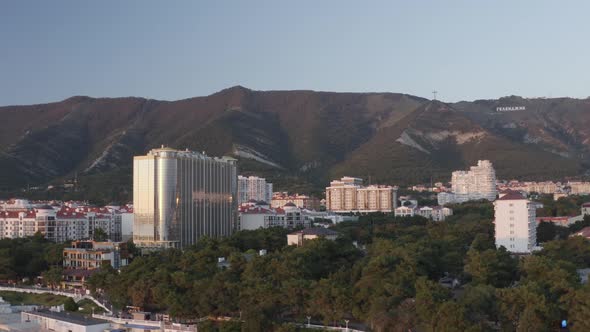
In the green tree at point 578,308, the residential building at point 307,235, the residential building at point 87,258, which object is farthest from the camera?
the residential building at point 307,235

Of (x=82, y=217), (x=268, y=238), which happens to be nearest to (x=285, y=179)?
(x=82, y=217)

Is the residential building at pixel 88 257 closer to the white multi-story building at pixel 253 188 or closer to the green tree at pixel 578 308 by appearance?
the green tree at pixel 578 308

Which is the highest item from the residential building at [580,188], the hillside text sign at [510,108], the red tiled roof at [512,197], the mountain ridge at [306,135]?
the hillside text sign at [510,108]

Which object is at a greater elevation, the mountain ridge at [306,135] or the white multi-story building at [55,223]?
the mountain ridge at [306,135]

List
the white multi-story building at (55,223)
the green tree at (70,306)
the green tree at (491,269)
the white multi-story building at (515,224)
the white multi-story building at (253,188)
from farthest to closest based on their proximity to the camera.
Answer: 1. the white multi-story building at (253,188)
2. the white multi-story building at (55,223)
3. the white multi-story building at (515,224)
4. the green tree at (70,306)
5. the green tree at (491,269)

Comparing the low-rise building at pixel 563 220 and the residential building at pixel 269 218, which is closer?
the low-rise building at pixel 563 220

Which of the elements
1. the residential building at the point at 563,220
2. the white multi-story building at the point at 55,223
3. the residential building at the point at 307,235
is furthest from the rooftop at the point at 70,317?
the residential building at the point at 563,220
